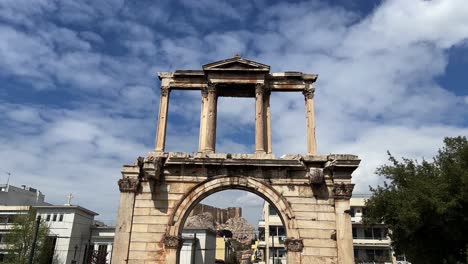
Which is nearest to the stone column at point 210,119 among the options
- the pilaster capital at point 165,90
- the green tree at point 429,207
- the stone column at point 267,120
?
the pilaster capital at point 165,90

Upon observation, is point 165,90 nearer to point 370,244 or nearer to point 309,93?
point 309,93

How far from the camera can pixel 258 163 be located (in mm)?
14469

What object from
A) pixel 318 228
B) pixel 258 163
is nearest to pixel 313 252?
pixel 318 228

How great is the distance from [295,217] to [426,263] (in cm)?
852

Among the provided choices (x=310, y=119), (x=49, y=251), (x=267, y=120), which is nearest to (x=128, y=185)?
(x=267, y=120)

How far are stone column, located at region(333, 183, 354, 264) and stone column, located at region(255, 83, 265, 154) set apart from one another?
133 inches

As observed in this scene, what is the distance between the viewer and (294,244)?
13555 mm

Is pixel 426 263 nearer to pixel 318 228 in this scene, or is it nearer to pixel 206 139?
pixel 318 228

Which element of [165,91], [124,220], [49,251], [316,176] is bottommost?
[49,251]

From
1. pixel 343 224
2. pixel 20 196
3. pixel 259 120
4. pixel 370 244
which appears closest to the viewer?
pixel 343 224

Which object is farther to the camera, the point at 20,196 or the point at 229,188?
the point at 20,196

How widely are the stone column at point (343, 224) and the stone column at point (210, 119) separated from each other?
5.28 m

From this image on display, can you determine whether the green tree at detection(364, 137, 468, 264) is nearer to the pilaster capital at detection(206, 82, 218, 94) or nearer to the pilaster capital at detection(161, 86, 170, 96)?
the pilaster capital at detection(206, 82, 218, 94)

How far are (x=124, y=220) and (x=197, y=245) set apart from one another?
75.1ft
